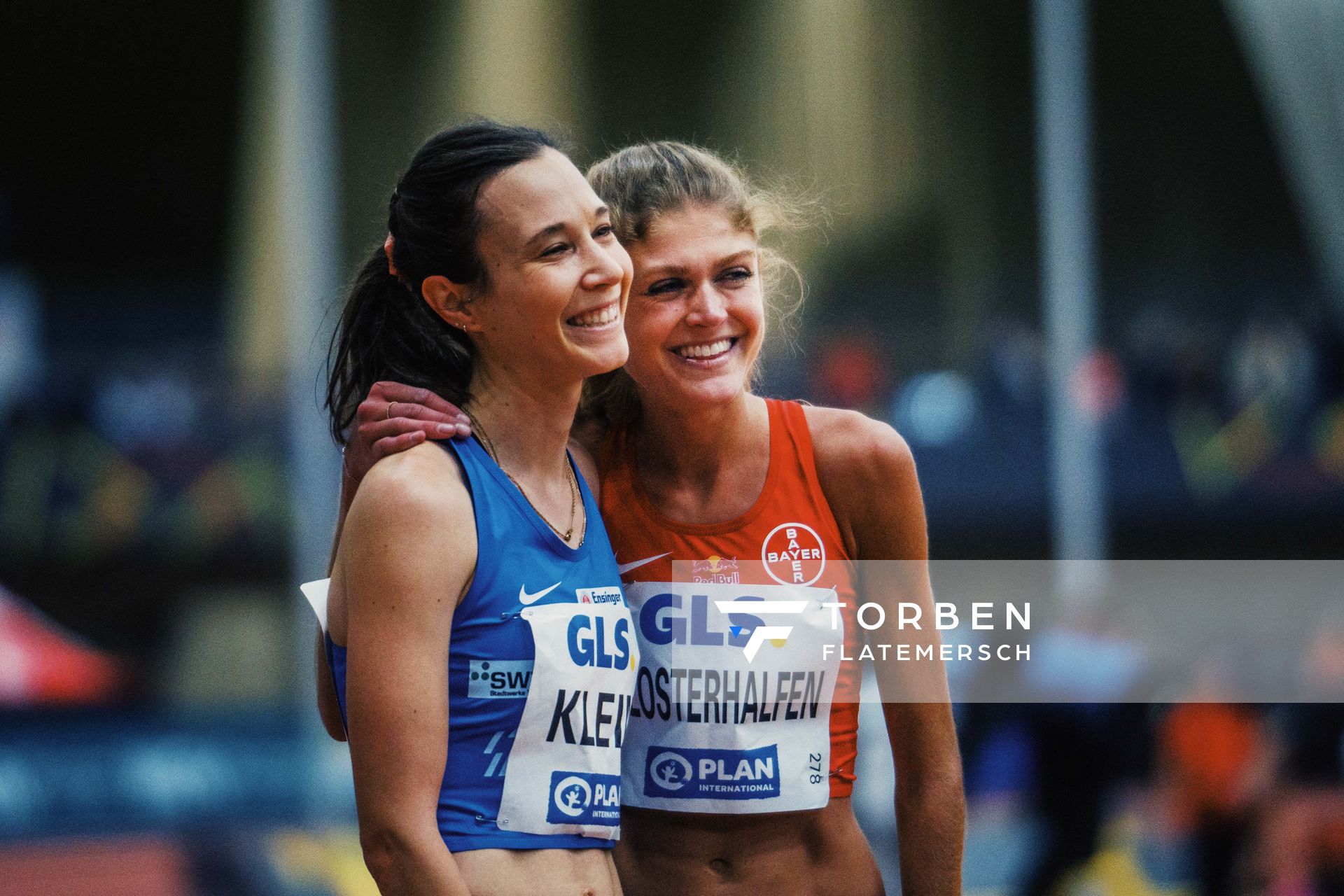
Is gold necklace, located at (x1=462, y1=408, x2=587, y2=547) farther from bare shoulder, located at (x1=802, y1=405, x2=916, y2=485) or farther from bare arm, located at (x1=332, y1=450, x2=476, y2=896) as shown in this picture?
bare shoulder, located at (x1=802, y1=405, x2=916, y2=485)

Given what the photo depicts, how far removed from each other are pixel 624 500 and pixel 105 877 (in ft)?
14.1

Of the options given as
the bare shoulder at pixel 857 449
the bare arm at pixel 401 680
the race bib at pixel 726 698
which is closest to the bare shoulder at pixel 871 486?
the bare shoulder at pixel 857 449

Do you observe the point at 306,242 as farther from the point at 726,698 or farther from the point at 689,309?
the point at 726,698

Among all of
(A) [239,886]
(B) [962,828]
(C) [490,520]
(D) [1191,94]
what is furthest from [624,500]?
(D) [1191,94]

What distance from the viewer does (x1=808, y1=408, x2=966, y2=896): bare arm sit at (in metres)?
2.23

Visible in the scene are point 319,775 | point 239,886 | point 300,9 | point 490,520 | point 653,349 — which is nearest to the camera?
point 490,520

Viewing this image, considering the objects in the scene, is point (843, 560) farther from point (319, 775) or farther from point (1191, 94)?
point (1191, 94)

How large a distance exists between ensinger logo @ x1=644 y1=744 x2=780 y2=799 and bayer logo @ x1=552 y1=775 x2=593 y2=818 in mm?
319

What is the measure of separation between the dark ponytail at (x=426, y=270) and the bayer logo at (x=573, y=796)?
1.83 ft

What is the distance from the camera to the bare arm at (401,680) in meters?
1.68

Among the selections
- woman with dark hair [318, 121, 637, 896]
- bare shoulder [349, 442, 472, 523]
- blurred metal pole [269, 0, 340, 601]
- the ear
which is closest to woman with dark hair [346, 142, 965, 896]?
woman with dark hair [318, 121, 637, 896]

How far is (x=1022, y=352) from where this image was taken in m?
8.13

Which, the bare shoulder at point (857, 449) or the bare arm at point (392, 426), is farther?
the bare shoulder at point (857, 449)

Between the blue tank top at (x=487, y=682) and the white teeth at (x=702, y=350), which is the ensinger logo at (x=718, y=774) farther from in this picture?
the white teeth at (x=702, y=350)
